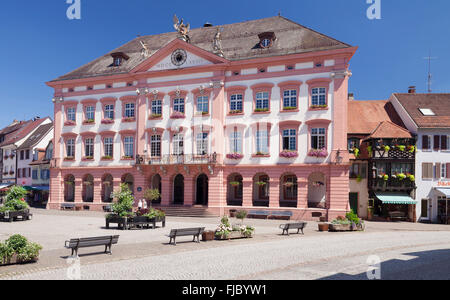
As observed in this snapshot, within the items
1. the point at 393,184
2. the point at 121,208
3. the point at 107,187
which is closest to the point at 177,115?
the point at 107,187

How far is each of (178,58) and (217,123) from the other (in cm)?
759

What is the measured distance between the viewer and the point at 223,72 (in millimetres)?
37625

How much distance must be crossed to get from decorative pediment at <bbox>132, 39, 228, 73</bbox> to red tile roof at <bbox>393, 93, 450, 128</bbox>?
687 inches

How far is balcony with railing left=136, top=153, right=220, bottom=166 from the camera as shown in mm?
36688

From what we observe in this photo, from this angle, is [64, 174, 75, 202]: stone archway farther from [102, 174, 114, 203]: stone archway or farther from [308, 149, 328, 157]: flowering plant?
[308, 149, 328, 157]: flowering plant

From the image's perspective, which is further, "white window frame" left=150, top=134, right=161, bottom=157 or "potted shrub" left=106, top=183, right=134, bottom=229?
"white window frame" left=150, top=134, right=161, bottom=157

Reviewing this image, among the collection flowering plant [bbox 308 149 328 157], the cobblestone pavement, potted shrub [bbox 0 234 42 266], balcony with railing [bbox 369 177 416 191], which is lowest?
the cobblestone pavement

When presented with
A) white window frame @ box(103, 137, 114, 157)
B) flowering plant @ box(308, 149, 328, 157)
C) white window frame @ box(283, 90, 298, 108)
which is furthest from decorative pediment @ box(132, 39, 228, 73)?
flowering plant @ box(308, 149, 328, 157)

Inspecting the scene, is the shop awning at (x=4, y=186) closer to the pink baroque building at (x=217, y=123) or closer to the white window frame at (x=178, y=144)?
the pink baroque building at (x=217, y=123)

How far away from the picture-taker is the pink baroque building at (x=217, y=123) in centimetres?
3452

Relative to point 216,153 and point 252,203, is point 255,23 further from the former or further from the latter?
point 252,203

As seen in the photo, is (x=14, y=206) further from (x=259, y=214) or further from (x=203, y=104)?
(x=259, y=214)
